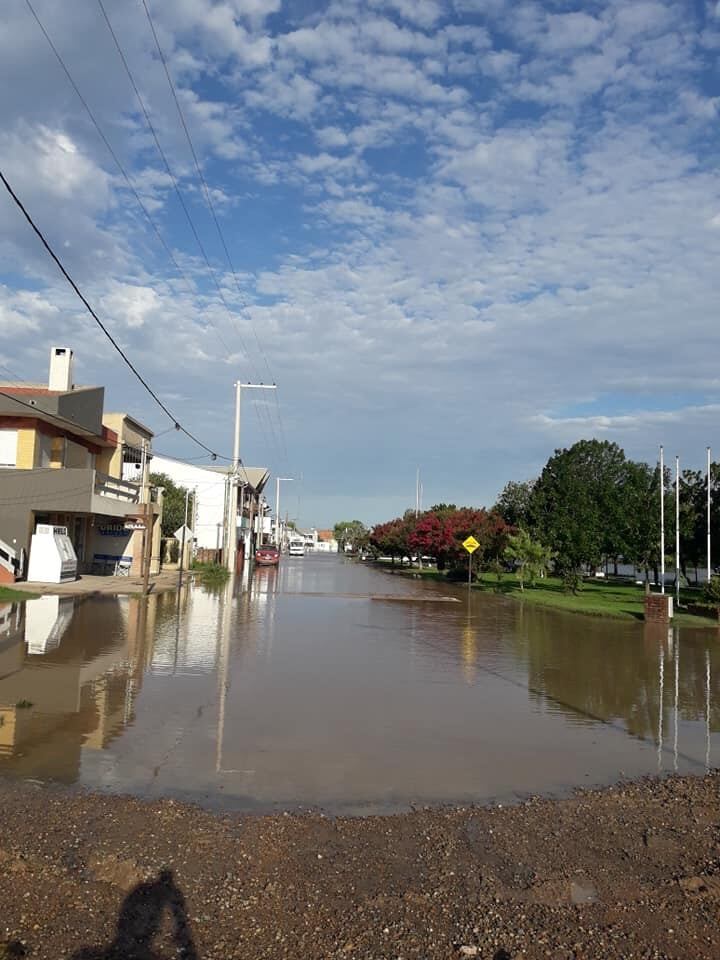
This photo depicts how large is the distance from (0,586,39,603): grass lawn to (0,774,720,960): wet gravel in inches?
738

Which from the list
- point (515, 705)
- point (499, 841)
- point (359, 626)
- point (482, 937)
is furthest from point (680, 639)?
point (482, 937)

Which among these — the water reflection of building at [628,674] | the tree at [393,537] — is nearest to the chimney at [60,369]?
the water reflection of building at [628,674]

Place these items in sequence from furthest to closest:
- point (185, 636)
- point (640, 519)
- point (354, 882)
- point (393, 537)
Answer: point (393, 537) < point (640, 519) < point (185, 636) < point (354, 882)

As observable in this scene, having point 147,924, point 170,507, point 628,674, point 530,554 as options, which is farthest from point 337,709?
point 170,507

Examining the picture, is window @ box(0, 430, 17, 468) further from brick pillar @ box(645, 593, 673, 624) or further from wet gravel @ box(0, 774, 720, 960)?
wet gravel @ box(0, 774, 720, 960)

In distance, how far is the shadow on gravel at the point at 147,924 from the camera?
4.32m

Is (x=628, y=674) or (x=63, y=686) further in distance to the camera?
(x=628, y=674)

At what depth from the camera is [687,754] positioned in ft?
31.7

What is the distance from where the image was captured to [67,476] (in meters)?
32.5

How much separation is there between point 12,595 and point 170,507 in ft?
109

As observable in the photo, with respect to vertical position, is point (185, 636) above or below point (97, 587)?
below

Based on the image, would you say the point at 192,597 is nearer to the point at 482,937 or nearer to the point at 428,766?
the point at 428,766

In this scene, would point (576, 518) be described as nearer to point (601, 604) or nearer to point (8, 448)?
point (601, 604)

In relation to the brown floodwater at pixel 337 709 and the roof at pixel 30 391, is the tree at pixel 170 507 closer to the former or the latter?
the roof at pixel 30 391
